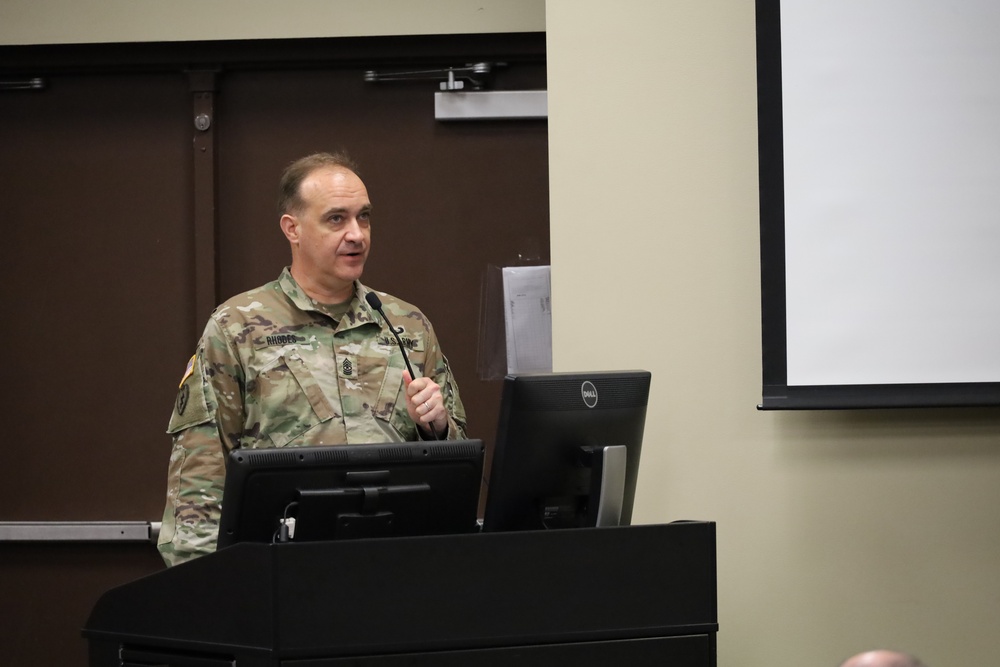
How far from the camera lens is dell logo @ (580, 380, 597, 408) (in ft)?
5.48

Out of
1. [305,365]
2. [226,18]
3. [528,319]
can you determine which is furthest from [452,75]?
[305,365]

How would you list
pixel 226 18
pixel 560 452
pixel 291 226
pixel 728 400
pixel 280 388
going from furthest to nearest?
pixel 226 18
pixel 728 400
pixel 291 226
pixel 280 388
pixel 560 452

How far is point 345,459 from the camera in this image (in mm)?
1485

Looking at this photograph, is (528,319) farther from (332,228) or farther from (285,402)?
(285,402)

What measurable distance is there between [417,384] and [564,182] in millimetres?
810

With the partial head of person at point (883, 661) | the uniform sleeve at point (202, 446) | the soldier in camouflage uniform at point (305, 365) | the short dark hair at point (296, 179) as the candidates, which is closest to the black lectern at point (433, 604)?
the uniform sleeve at point (202, 446)

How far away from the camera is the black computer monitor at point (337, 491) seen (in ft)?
4.77

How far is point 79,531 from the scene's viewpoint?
3102 millimetres

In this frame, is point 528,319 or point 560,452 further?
point 528,319

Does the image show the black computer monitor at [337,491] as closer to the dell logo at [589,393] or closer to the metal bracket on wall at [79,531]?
the dell logo at [589,393]

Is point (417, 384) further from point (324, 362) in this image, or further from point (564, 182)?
point (564, 182)

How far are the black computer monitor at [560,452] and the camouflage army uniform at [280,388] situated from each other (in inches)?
18.9

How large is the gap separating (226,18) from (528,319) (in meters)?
1.29

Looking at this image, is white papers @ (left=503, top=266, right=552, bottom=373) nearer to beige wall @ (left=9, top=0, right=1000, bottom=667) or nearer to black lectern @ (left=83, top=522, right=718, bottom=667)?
beige wall @ (left=9, top=0, right=1000, bottom=667)
